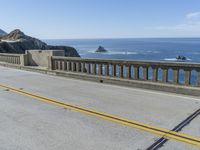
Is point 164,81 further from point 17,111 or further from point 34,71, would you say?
point 34,71

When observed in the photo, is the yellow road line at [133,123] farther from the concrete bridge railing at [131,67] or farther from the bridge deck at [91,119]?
the concrete bridge railing at [131,67]

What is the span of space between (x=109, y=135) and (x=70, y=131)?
31.9 inches

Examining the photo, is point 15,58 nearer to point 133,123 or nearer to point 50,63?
point 50,63

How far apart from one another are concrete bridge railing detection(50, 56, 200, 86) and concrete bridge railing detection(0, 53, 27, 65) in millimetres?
3686

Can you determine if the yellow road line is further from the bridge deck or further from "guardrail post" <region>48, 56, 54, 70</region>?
"guardrail post" <region>48, 56, 54, 70</region>

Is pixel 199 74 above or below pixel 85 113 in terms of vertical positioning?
above

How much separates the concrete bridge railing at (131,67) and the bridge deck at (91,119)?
654mm

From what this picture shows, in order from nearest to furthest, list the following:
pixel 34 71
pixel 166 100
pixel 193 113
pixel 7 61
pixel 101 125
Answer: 1. pixel 101 125
2. pixel 193 113
3. pixel 166 100
4. pixel 34 71
5. pixel 7 61

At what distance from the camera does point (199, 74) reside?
7.71 m

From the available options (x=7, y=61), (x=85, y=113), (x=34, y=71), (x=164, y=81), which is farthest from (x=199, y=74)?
(x=7, y=61)

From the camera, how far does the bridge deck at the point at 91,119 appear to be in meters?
4.39

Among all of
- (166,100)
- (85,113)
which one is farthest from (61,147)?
(166,100)

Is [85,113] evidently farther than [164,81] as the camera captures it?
No

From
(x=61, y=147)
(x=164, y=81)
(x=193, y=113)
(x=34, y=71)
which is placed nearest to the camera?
(x=61, y=147)
